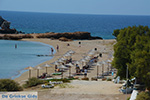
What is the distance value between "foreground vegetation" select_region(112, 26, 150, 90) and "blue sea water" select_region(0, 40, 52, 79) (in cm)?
1296

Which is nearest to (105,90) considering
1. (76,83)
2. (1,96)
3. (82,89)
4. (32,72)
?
(82,89)

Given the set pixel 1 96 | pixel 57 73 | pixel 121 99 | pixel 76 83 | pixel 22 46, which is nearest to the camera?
pixel 1 96

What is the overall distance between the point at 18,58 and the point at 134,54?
25.5 m

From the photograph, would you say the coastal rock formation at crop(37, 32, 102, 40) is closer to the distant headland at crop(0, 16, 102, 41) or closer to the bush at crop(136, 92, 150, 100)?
the distant headland at crop(0, 16, 102, 41)

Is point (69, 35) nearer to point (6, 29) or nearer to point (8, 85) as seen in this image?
point (6, 29)

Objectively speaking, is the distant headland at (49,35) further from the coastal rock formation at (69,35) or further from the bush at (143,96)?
the bush at (143,96)

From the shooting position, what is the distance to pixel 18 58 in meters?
42.9

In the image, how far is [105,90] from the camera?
22.0m

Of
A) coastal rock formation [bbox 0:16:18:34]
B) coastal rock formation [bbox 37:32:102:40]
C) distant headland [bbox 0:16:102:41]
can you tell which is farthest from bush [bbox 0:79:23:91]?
coastal rock formation [bbox 0:16:18:34]

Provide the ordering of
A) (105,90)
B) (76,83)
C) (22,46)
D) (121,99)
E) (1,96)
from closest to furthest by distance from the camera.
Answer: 1. (1,96)
2. (121,99)
3. (105,90)
4. (76,83)
5. (22,46)

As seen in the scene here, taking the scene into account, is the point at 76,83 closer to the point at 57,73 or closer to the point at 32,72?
the point at 57,73

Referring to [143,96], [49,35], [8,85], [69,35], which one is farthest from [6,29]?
[143,96]

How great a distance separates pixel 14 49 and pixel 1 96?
1377 inches

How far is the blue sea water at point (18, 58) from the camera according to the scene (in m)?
34.2
